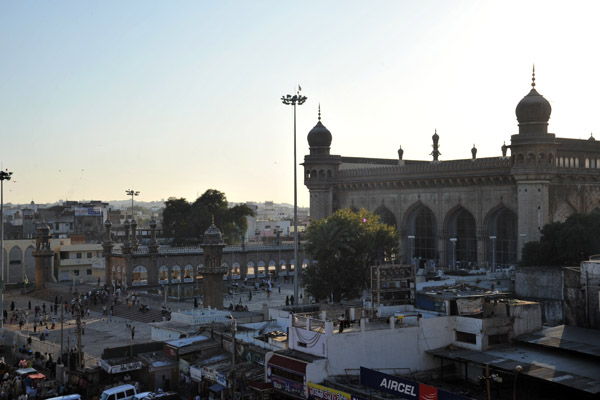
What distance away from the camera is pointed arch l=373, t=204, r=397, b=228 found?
52.9 metres

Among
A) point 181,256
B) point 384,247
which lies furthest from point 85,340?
point 181,256

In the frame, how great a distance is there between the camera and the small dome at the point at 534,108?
1597 inches

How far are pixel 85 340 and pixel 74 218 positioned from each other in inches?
2225

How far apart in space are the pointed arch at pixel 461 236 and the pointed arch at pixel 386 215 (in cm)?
541

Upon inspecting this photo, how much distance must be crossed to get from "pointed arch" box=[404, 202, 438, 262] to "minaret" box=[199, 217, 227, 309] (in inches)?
721

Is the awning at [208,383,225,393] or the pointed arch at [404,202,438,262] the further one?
the pointed arch at [404,202,438,262]

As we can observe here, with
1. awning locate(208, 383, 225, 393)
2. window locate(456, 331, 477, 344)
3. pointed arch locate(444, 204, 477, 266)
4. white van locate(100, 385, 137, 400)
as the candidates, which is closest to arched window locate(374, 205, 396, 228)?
pointed arch locate(444, 204, 477, 266)

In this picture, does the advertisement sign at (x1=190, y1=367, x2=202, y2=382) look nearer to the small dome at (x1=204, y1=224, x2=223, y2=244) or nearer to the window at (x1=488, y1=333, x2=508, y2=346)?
the window at (x1=488, y1=333, x2=508, y2=346)

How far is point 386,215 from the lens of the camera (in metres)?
53.5

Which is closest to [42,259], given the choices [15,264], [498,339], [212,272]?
[15,264]

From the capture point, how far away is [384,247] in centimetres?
3662

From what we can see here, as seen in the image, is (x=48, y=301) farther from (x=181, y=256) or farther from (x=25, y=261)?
(x=25, y=261)

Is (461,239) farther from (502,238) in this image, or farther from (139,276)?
Answer: (139,276)

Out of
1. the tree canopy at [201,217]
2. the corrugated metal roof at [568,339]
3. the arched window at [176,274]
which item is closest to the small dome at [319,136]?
the arched window at [176,274]
